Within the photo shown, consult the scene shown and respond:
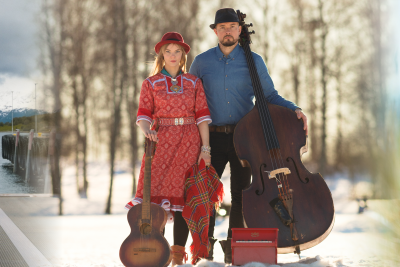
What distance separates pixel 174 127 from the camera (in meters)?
2.49

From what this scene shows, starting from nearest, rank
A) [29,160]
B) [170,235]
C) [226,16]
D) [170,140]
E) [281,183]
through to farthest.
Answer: [281,183] → [170,140] → [226,16] → [170,235] → [29,160]

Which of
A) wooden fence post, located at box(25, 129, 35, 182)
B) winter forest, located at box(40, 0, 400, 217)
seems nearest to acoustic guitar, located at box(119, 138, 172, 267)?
wooden fence post, located at box(25, 129, 35, 182)

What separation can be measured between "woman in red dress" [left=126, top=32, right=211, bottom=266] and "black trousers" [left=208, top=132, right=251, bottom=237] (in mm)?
191

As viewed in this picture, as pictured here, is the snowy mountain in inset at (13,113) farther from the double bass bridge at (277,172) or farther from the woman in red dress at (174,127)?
the double bass bridge at (277,172)

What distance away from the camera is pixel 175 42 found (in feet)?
8.27

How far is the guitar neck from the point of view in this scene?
7.42ft

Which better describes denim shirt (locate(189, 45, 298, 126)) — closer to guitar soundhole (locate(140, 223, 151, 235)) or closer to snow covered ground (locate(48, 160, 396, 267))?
guitar soundhole (locate(140, 223, 151, 235))

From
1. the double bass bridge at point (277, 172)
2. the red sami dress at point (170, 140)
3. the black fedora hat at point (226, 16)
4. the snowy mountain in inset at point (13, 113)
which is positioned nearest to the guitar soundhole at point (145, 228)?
the red sami dress at point (170, 140)

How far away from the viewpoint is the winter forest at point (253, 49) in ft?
25.5

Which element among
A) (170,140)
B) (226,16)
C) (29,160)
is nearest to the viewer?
(170,140)

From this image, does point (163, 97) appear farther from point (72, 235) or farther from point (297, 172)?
point (72, 235)

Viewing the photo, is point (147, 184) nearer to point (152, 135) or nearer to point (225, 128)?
point (152, 135)

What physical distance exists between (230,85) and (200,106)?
1.03 ft

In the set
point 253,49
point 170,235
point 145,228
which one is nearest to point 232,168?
point 145,228
